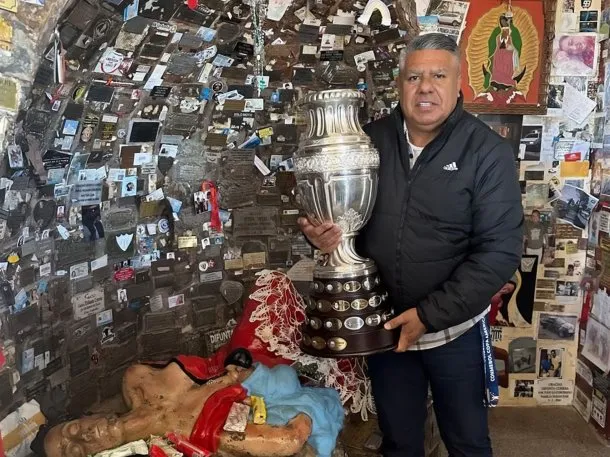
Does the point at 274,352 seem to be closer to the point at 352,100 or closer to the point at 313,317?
the point at 313,317

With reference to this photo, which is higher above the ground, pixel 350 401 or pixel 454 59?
pixel 454 59

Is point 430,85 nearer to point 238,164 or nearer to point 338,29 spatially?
point 338,29

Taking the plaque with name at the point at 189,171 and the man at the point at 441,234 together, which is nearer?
the man at the point at 441,234

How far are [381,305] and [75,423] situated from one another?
3.01ft

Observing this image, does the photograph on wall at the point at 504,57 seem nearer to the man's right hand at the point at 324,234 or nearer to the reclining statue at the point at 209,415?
the man's right hand at the point at 324,234

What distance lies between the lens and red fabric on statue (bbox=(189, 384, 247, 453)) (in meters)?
1.62

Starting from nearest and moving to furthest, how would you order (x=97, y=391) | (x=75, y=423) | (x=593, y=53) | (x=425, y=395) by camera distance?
(x=75, y=423) < (x=425, y=395) < (x=97, y=391) < (x=593, y=53)

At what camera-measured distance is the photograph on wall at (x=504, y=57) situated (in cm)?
267

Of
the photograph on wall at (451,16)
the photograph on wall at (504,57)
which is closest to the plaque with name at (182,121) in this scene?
the photograph on wall at (451,16)

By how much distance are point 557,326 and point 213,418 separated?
1930 mm

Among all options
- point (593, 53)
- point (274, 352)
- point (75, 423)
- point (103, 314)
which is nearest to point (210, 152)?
point (103, 314)

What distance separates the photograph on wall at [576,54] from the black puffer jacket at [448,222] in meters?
1.32

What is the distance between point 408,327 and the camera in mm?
1634

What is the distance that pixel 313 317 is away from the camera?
68.3 inches
